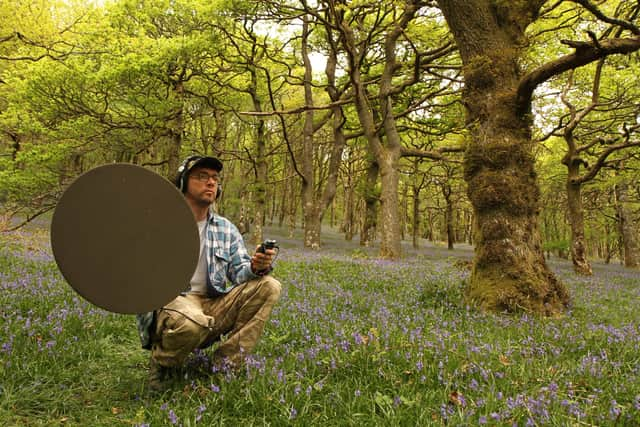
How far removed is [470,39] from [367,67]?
50.5 ft

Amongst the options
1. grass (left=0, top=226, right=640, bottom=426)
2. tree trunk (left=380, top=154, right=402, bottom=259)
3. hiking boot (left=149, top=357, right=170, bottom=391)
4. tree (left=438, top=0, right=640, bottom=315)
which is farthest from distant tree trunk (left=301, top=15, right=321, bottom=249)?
hiking boot (left=149, top=357, right=170, bottom=391)

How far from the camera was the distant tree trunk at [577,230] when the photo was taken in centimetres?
1354

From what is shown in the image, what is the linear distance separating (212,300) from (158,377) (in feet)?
2.67

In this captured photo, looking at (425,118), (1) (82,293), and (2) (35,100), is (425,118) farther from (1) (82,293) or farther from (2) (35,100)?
(1) (82,293)

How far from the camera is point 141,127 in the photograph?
16578 millimetres

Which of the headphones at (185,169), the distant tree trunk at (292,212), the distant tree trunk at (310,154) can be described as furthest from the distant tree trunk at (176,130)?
the distant tree trunk at (292,212)

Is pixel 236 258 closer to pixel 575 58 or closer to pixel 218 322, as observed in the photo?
pixel 218 322

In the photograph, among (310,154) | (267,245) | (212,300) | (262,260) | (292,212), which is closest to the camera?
(267,245)

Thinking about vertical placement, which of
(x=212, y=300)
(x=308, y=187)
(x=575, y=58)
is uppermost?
(x=575, y=58)

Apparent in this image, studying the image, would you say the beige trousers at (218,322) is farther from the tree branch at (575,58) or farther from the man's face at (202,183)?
the tree branch at (575,58)

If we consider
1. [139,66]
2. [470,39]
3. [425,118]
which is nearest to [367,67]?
[425,118]

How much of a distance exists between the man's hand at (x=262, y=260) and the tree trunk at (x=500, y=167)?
404cm

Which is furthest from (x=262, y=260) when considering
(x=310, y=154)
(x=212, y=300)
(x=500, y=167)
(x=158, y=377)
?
(x=310, y=154)

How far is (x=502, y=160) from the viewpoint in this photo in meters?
6.22
